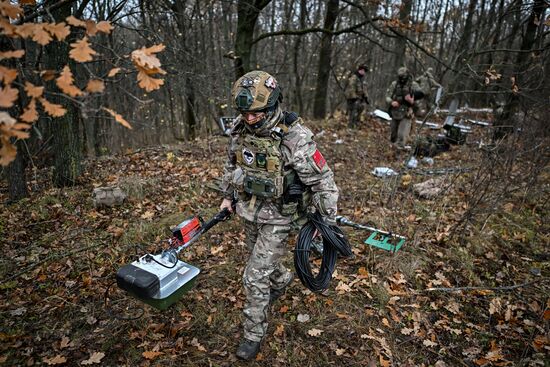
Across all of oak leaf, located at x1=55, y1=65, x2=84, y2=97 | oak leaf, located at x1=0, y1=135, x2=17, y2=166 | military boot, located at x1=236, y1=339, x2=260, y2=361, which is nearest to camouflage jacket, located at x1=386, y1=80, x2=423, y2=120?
military boot, located at x1=236, y1=339, x2=260, y2=361

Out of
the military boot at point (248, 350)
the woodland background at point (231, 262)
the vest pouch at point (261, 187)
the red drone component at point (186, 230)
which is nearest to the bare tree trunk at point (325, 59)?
the woodland background at point (231, 262)

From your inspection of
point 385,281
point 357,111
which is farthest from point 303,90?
point 385,281

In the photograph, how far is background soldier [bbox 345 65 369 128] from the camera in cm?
1168

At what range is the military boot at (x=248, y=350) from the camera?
10.5 feet

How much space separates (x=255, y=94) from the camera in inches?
116

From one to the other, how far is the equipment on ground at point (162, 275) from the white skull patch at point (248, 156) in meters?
0.73

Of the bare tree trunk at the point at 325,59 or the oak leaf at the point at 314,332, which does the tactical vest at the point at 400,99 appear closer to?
the bare tree trunk at the point at 325,59

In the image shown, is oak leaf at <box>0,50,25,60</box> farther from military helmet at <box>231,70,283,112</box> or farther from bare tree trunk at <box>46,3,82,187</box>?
bare tree trunk at <box>46,3,82,187</box>

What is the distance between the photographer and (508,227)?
5668mm

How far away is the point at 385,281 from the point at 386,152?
5843 mm

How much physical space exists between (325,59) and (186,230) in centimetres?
1131

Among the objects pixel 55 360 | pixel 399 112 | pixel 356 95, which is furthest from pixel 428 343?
pixel 356 95

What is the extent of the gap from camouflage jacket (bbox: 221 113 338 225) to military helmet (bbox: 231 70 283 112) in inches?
12.5

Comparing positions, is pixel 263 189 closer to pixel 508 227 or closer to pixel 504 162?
pixel 504 162
